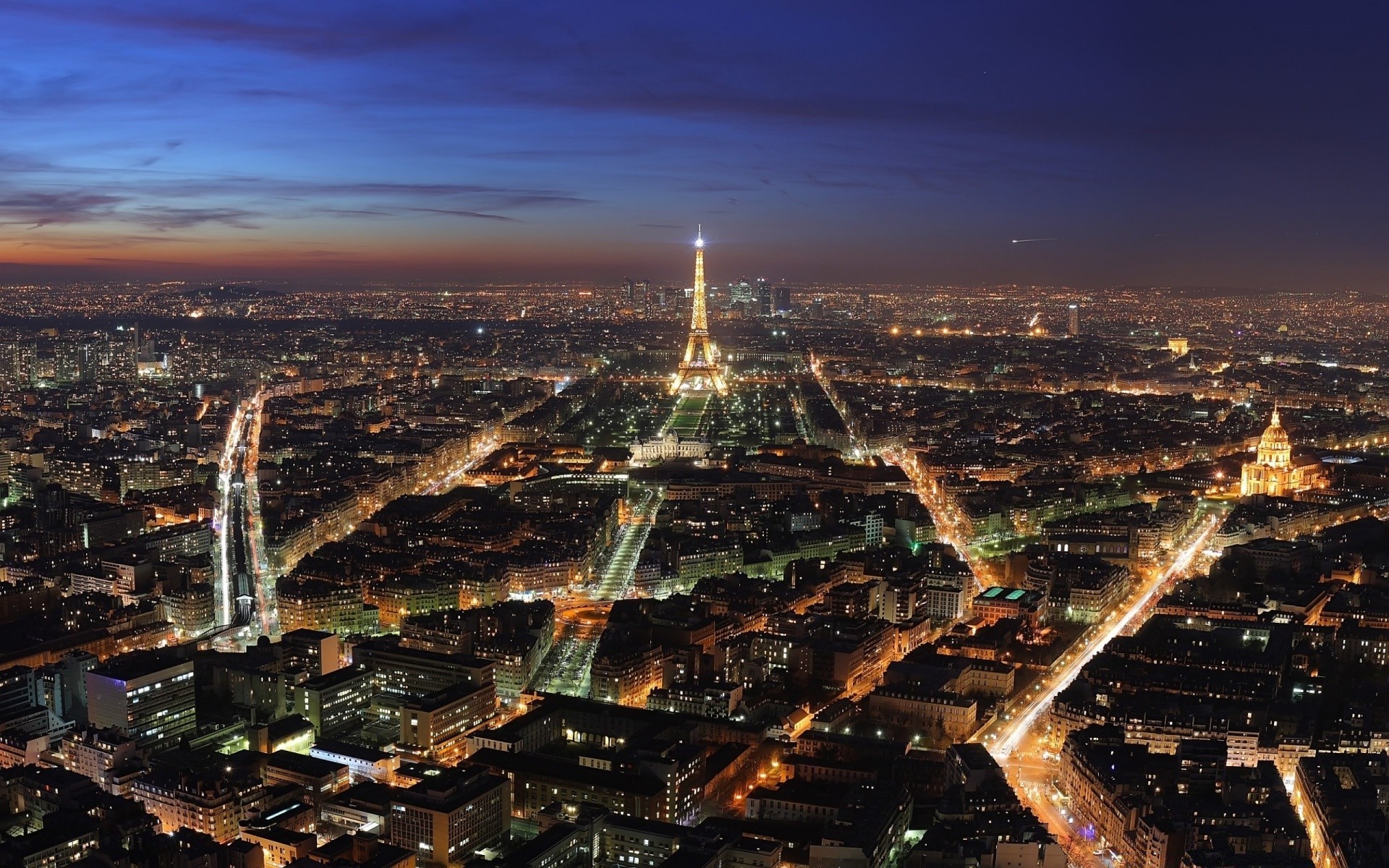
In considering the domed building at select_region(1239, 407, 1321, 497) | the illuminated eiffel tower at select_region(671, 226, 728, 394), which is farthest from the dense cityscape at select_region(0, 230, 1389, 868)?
the illuminated eiffel tower at select_region(671, 226, 728, 394)

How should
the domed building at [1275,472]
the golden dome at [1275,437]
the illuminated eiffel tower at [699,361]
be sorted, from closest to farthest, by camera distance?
the domed building at [1275,472] → the golden dome at [1275,437] → the illuminated eiffel tower at [699,361]

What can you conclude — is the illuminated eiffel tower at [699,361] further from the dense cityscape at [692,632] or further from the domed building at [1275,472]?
the domed building at [1275,472]

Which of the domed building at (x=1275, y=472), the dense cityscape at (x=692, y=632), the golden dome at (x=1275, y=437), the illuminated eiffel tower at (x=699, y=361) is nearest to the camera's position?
the dense cityscape at (x=692, y=632)

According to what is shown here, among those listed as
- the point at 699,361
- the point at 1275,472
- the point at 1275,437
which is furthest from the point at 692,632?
the point at 699,361

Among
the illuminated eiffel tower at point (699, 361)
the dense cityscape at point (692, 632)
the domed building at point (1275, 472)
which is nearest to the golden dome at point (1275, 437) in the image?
the domed building at point (1275, 472)

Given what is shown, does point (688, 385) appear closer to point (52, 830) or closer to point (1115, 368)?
point (1115, 368)

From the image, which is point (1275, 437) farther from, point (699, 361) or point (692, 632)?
point (699, 361)

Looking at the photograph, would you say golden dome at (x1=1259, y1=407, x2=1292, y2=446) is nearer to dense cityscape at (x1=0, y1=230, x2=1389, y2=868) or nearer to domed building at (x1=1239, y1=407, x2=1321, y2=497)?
domed building at (x1=1239, y1=407, x2=1321, y2=497)
